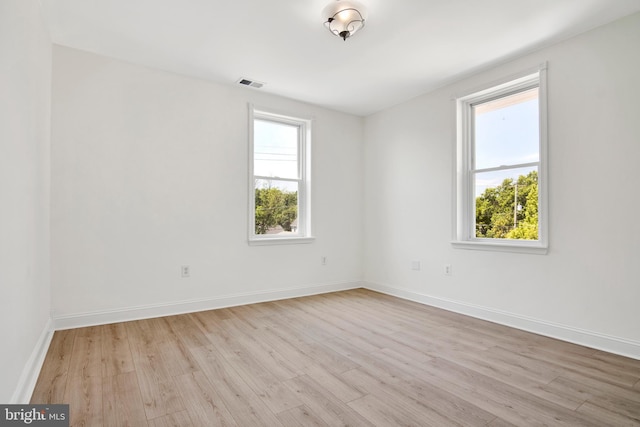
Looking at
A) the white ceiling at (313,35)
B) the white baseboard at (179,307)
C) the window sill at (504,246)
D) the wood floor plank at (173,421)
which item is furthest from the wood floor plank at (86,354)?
the window sill at (504,246)

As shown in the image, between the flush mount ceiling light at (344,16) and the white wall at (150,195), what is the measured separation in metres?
1.80

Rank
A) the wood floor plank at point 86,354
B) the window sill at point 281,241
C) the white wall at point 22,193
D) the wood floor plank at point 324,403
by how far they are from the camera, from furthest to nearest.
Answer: the window sill at point 281,241
the wood floor plank at point 86,354
the wood floor plank at point 324,403
the white wall at point 22,193

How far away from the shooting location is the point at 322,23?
267cm

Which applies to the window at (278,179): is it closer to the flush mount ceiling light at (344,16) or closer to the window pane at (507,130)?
the flush mount ceiling light at (344,16)

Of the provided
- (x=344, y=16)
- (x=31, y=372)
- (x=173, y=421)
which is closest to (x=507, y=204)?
(x=344, y=16)

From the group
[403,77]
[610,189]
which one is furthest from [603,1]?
[403,77]

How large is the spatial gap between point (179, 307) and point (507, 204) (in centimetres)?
366

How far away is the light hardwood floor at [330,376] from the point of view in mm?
1743

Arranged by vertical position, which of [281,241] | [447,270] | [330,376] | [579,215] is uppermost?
[579,215]

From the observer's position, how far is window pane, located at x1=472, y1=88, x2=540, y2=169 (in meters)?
3.22

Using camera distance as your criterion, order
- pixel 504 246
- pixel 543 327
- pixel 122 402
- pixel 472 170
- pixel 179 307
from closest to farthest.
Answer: pixel 122 402
pixel 543 327
pixel 504 246
pixel 179 307
pixel 472 170

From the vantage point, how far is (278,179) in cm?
438

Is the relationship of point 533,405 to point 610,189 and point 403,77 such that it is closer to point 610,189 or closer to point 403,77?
point 610,189

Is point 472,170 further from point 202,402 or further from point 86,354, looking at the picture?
point 86,354
